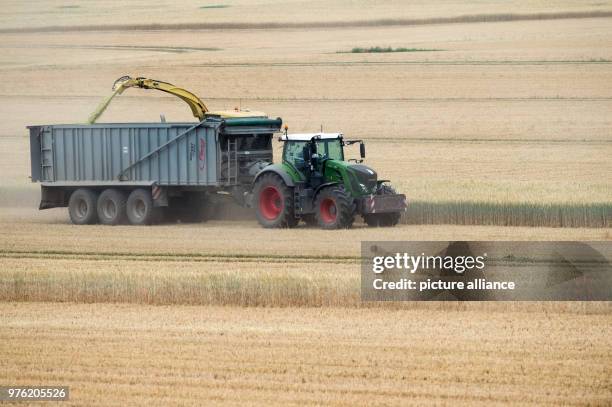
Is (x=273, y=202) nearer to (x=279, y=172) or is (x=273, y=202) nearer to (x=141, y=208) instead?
(x=279, y=172)

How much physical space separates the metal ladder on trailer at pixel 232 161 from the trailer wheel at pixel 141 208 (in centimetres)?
185

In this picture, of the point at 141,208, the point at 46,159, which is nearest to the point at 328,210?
the point at 141,208

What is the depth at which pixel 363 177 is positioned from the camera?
947 inches

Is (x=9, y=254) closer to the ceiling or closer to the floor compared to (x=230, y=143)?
closer to the floor

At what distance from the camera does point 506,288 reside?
49.6 feet

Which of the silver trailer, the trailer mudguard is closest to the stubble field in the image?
the silver trailer

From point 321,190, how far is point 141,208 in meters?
4.40

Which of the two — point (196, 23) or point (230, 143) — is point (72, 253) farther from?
point (196, 23)

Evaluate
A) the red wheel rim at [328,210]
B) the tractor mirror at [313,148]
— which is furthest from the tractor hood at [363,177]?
the tractor mirror at [313,148]

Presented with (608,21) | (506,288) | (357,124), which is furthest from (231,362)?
(608,21)

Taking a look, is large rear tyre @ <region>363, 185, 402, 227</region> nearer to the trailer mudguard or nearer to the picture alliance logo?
the trailer mudguard

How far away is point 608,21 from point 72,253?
35287mm

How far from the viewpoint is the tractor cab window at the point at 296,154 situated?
79.8 feet

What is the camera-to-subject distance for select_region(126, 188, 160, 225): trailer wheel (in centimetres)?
2591
